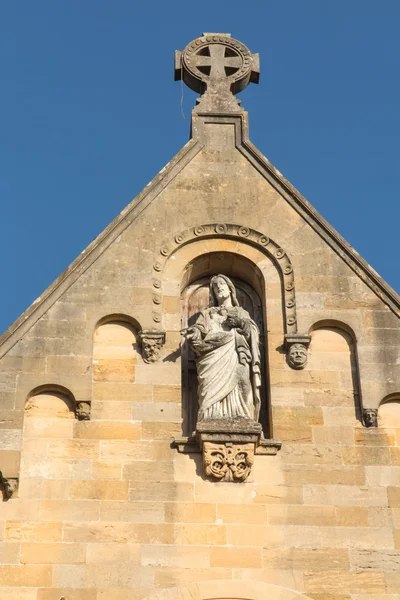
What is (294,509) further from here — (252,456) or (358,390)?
(358,390)

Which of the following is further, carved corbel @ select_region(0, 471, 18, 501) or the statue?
the statue

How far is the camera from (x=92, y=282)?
19.4m

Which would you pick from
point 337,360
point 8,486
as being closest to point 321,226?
point 337,360

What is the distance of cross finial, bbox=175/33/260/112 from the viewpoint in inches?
862

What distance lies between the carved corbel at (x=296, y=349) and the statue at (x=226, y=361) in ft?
1.36

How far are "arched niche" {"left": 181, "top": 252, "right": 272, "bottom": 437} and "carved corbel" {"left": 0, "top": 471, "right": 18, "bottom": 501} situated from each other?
2.84 metres

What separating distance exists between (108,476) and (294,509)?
227 centimetres

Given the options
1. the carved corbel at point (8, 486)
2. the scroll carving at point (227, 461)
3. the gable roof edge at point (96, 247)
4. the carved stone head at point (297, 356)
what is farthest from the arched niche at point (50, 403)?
the carved stone head at point (297, 356)

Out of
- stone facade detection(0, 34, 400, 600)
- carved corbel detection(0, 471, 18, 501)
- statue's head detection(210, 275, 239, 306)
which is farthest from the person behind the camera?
statue's head detection(210, 275, 239, 306)

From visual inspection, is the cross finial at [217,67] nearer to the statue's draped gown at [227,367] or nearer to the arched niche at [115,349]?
the statue's draped gown at [227,367]

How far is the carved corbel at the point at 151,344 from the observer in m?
18.8

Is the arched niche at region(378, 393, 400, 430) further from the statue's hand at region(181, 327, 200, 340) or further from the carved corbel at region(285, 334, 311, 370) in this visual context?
the statue's hand at region(181, 327, 200, 340)

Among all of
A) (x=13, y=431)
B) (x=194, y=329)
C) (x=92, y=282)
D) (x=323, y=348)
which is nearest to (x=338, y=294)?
(x=323, y=348)

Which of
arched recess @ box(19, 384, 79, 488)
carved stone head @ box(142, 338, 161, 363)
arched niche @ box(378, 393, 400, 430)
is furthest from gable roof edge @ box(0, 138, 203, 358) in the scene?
arched niche @ box(378, 393, 400, 430)
